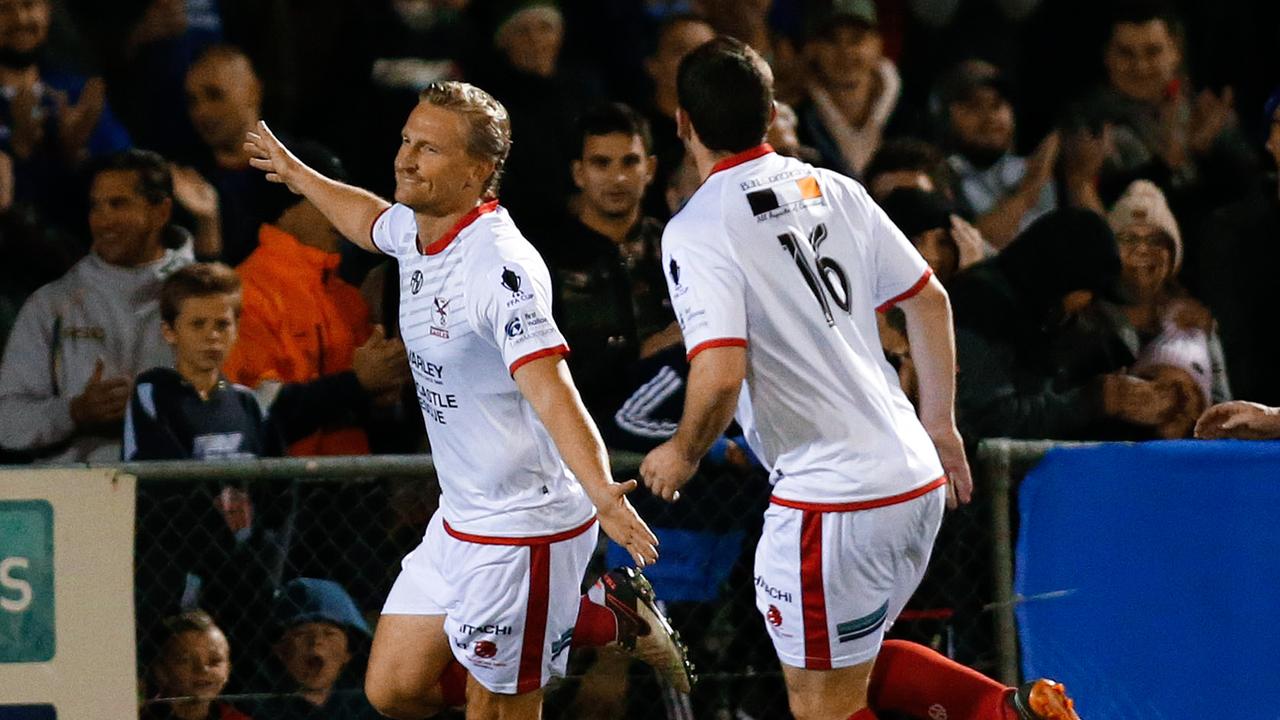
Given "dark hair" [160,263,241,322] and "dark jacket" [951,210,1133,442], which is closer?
"dark hair" [160,263,241,322]

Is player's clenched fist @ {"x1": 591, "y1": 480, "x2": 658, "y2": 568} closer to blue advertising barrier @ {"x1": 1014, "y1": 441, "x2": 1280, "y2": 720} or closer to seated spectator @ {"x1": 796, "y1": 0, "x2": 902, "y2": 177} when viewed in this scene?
blue advertising barrier @ {"x1": 1014, "y1": 441, "x2": 1280, "y2": 720}

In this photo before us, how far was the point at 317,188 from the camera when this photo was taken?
5.33m

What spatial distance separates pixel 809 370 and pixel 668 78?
2988mm

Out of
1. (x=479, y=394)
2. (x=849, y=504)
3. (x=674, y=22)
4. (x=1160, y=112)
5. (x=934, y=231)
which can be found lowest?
(x=849, y=504)

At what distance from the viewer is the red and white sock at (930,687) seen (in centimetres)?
491

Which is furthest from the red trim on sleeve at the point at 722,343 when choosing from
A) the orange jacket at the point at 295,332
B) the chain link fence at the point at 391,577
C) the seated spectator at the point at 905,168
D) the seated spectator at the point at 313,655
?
the seated spectator at the point at 905,168

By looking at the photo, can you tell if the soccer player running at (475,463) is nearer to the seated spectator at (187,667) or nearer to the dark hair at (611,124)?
the seated spectator at (187,667)

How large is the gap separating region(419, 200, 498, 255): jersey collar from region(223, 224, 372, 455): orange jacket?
133 cm

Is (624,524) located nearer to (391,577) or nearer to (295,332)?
(391,577)

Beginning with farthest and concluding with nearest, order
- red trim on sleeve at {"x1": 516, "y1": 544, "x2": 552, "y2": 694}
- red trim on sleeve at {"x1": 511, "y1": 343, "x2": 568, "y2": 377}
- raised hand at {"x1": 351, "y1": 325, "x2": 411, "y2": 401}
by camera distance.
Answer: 1. raised hand at {"x1": 351, "y1": 325, "x2": 411, "y2": 401}
2. red trim on sleeve at {"x1": 516, "y1": 544, "x2": 552, "y2": 694}
3. red trim on sleeve at {"x1": 511, "y1": 343, "x2": 568, "y2": 377}

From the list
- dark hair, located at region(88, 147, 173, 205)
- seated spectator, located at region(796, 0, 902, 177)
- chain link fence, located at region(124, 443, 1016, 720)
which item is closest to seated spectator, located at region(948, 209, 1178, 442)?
chain link fence, located at region(124, 443, 1016, 720)

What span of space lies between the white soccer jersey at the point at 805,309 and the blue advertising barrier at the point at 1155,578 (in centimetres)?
78

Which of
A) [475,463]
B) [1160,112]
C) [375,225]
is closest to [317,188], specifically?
[375,225]

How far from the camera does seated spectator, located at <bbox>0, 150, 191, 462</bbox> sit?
603 cm
